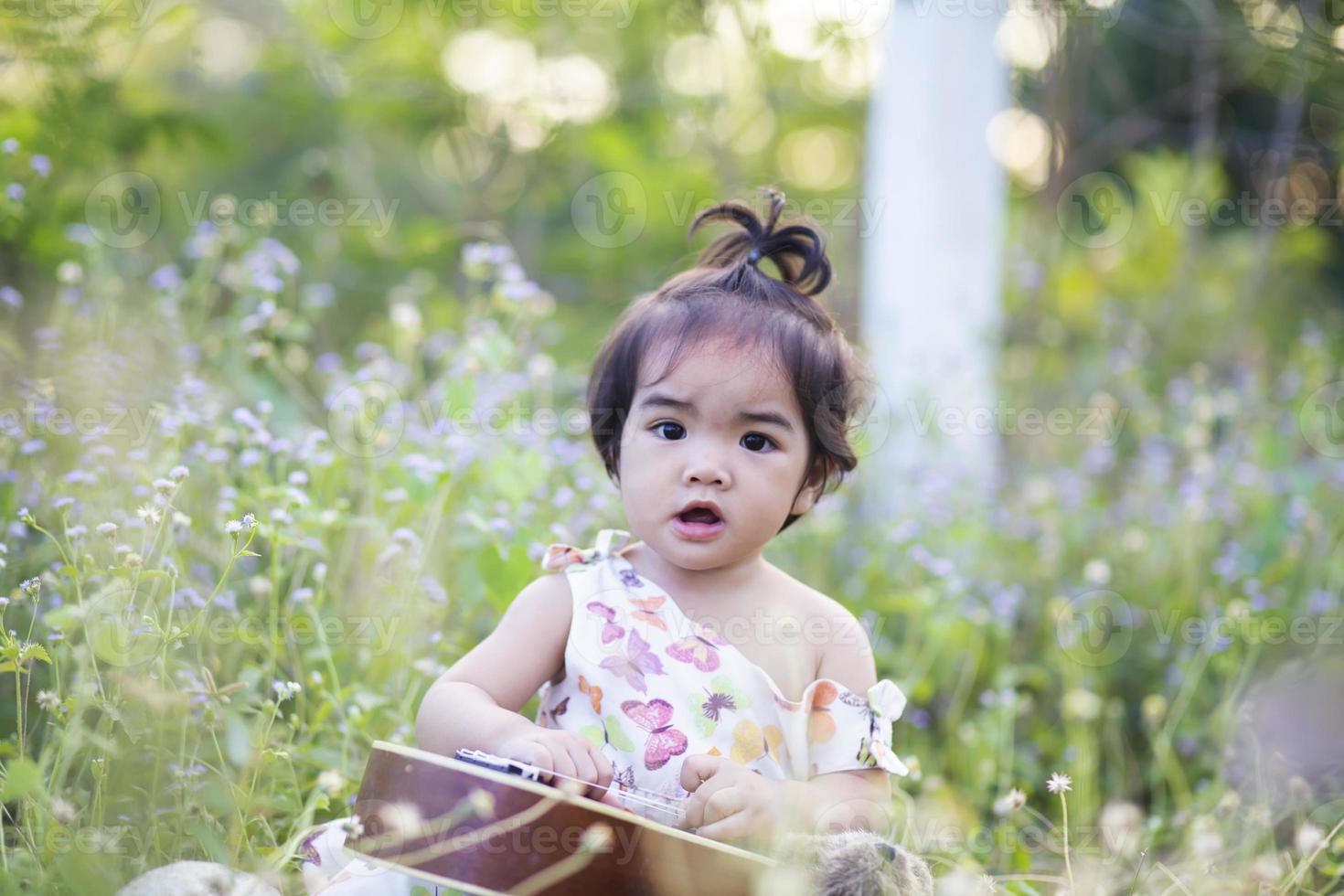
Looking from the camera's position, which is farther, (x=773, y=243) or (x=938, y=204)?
(x=938, y=204)

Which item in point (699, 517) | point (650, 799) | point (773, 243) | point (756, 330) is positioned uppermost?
point (773, 243)

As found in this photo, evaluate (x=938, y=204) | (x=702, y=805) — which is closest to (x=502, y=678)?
(x=702, y=805)

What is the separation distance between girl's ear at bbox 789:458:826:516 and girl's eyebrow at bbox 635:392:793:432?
0.14 metres

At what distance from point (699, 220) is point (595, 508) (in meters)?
0.87

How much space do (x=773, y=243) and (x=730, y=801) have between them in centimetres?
97

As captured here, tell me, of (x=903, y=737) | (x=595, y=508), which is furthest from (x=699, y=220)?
(x=903, y=737)

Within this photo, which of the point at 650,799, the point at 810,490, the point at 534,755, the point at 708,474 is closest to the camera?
the point at 534,755

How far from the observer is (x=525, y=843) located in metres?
1.45

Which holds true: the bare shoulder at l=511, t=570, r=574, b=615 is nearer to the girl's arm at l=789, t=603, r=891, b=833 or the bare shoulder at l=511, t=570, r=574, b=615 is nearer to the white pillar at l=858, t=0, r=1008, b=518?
the girl's arm at l=789, t=603, r=891, b=833

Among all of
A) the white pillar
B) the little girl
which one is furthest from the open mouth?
the white pillar

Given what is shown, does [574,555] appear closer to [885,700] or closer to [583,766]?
[583,766]

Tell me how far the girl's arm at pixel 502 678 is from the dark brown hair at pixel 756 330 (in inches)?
12.9

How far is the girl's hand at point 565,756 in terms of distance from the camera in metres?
1.62

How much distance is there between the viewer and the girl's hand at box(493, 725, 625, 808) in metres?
1.62
